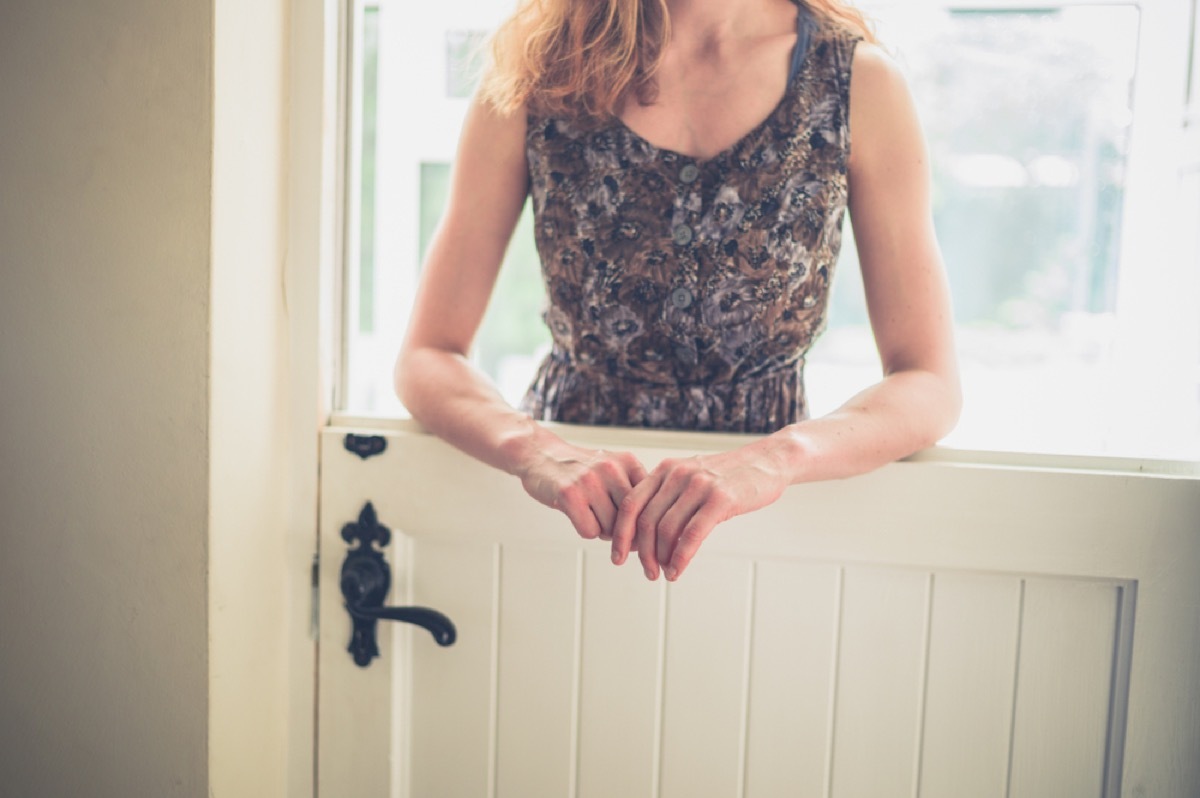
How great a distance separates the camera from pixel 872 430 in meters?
0.83

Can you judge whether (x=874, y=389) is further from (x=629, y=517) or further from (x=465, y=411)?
(x=465, y=411)

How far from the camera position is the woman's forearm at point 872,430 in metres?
0.79

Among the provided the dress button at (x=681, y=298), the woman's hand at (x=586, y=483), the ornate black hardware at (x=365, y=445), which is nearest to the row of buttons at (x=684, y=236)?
the dress button at (x=681, y=298)

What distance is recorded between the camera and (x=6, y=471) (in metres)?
0.87

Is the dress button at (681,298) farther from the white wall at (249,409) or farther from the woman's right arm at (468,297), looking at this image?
the white wall at (249,409)

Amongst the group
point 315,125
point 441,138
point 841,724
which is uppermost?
point 441,138

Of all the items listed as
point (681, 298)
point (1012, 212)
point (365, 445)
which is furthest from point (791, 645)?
point (1012, 212)

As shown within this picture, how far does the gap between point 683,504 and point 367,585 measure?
1.40 ft

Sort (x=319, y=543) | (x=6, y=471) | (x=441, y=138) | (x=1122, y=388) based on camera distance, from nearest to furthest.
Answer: (x=6, y=471), (x=319, y=543), (x=1122, y=388), (x=441, y=138)

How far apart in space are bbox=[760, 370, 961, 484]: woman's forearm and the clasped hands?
31mm

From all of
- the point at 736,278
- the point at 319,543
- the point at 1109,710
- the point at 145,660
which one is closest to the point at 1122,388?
the point at 1109,710

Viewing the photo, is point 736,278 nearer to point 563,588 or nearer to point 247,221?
point 563,588

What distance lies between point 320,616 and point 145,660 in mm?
189

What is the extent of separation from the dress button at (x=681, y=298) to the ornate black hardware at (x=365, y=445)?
344 mm
